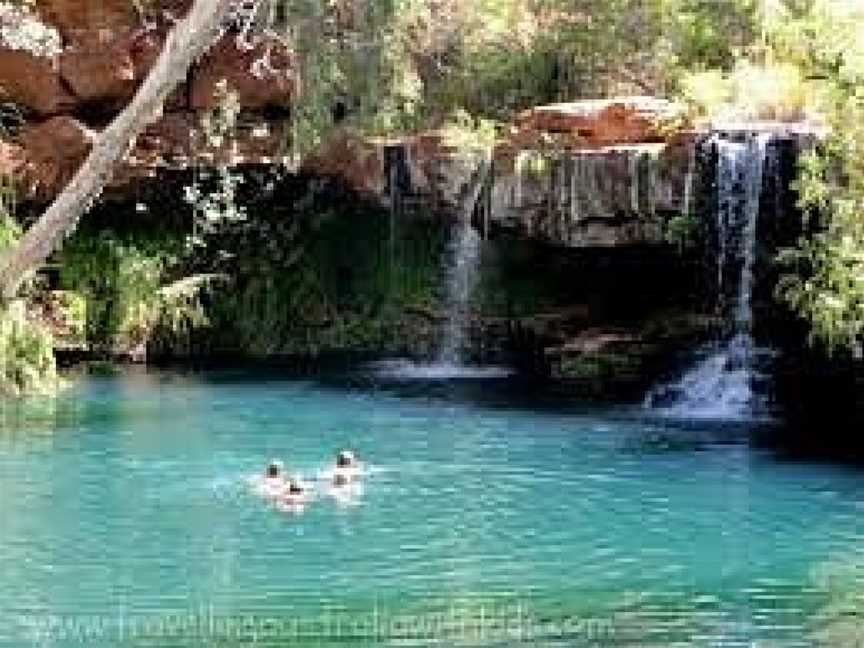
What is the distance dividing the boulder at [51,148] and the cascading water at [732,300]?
917 centimetres

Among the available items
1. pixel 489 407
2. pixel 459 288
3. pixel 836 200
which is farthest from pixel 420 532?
pixel 459 288

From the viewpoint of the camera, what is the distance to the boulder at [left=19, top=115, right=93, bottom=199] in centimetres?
2522

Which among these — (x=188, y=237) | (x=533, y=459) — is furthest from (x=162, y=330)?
(x=533, y=459)

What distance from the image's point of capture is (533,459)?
58.2 ft

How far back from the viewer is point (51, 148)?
2533 centimetres

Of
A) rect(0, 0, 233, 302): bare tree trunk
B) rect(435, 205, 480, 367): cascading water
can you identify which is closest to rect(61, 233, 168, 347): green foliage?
rect(435, 205, 480, 367): cascading water

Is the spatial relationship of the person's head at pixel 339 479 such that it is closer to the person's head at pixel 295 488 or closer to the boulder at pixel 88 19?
the person's head at pixel 295 488

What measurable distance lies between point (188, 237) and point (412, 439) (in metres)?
9.12

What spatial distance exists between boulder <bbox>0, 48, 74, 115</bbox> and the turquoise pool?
5.75 meters

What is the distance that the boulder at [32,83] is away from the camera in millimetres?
24891

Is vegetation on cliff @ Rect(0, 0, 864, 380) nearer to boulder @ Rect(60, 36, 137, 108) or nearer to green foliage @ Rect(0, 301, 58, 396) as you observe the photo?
boulder @ Rect(60, 36, 137, 108)

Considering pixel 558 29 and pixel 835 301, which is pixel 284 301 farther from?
pixel 835 301

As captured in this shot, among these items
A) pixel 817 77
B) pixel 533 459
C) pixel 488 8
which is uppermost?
pixel 488 8

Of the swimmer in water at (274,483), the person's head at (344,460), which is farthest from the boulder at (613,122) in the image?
the swimmer in water at (274,483)
